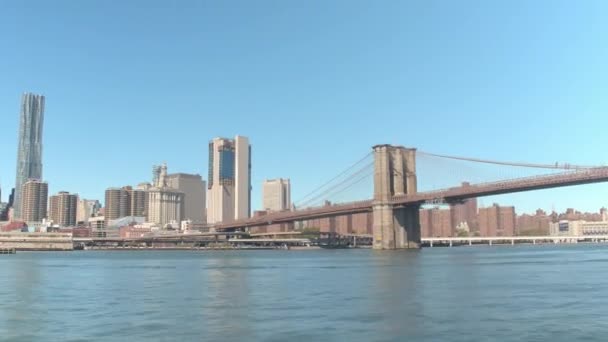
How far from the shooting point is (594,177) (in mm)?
69688

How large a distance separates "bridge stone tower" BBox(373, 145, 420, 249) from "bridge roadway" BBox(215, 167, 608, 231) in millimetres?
2142

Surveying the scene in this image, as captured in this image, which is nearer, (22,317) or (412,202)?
(22,317)

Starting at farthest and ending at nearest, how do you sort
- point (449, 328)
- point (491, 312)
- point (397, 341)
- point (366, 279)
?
point (366, 279), point (491, 312), point (449, 328), point (397, 341)

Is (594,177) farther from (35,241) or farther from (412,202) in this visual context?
(35,241)

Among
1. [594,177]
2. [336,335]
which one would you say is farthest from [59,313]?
[594,177]

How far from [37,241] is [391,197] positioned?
94.8m

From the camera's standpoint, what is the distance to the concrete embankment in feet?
494

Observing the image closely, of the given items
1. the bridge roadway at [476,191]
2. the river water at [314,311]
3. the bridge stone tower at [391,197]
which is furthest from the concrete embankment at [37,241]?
the river water at [314,311]

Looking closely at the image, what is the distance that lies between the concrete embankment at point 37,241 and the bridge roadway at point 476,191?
5834 centimetres

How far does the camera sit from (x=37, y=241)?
154 meters

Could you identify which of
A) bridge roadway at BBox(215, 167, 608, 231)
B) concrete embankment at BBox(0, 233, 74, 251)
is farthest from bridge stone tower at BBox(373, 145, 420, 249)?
concrete embankment at BBox(0, 233, 74, 251)

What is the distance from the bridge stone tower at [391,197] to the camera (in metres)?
Answer: 98.5

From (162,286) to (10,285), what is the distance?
28.4ft

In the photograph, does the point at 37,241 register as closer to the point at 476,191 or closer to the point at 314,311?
the point at 476,191
